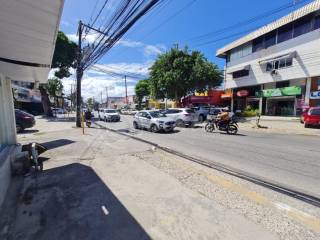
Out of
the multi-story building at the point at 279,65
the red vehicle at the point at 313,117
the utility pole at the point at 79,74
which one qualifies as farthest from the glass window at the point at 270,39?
the utility pole at the point at 79,74

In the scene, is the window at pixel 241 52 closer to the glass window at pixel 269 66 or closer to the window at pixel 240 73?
the window at pixel 240 73

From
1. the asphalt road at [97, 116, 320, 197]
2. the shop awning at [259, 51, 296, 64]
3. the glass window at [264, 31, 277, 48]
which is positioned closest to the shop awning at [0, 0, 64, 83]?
the asphalt road at [97, 116, 320, 197]

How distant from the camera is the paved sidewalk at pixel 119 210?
122 inches

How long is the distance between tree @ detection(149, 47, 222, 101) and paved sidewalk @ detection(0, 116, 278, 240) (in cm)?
1886

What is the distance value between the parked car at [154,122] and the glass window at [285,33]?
18.5m

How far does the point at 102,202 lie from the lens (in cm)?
409

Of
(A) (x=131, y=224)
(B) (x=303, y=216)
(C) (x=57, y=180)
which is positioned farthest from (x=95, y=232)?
(B) (x=303, y=216)

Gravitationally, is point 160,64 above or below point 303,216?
above

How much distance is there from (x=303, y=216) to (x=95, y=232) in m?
3.40

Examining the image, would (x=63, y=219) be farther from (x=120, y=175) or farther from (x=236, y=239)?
(x=236, y=239)

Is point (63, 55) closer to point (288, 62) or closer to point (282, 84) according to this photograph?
point (288, 62)

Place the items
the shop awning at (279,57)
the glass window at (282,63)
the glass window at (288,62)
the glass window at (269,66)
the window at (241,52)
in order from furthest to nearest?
the window at (241,52) → the glass window at (269,66) → the glass window at (282,63) → the glass window at (288,62) → the shop awning at (279,57)

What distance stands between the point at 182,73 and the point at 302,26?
44.2 feet

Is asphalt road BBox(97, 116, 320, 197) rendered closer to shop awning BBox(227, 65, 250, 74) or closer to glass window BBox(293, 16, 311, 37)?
glass window BBox(293, 16, 311, 37)
